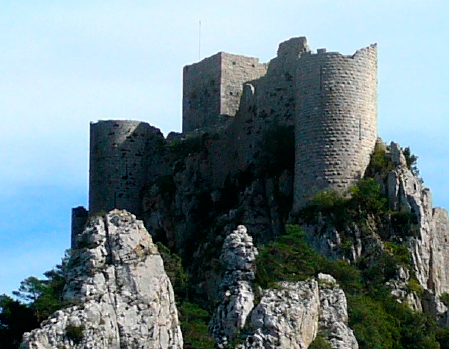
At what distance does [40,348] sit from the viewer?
133 feet

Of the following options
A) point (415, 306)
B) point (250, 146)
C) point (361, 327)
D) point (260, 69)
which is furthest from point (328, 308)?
point (260, 69)

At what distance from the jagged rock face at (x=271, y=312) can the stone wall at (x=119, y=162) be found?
27038mm

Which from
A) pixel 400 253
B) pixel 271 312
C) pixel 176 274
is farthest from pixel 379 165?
pixel 271 312

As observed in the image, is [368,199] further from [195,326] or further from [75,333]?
[75,333]

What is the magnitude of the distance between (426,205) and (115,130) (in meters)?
16.2

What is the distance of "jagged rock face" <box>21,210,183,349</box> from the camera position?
41.1 meters

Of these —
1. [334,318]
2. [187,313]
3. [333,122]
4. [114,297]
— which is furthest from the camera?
[333,122]

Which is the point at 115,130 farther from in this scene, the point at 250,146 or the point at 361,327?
the point at 361,327

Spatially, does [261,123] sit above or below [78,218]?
above

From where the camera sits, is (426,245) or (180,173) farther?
(180,173)

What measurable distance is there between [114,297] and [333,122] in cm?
2552

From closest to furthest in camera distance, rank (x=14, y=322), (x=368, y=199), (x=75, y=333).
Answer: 1. (x=75, y=333)
2. (x=14, y=322)
3. (x=368, y=199)

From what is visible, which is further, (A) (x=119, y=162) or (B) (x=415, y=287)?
Result: (A) (x=119, y=162)

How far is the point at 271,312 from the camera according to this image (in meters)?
45.7
